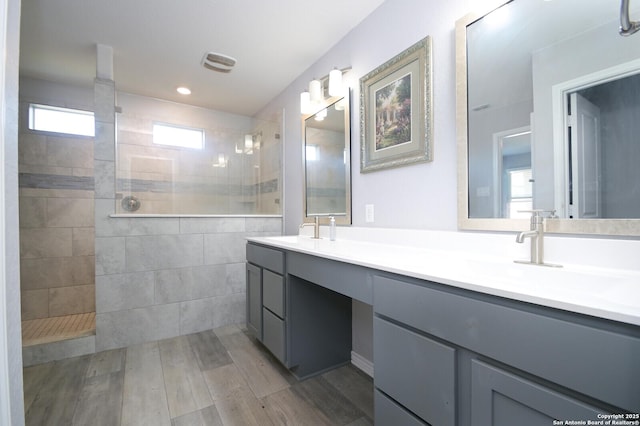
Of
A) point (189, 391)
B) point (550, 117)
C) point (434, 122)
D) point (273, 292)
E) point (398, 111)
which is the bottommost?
point (189, 391)

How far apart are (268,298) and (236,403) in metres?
0.60

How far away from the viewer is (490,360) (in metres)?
0.69

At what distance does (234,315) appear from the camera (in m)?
2.67

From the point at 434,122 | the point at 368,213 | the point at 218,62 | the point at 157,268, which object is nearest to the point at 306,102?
the point at 218,62

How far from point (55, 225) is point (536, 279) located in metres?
3.74

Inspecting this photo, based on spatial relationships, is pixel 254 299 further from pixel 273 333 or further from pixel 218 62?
pixel 218 62

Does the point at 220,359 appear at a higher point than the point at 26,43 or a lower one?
lower

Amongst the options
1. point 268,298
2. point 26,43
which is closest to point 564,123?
point 268,298

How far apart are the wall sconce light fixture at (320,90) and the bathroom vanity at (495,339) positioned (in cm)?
130

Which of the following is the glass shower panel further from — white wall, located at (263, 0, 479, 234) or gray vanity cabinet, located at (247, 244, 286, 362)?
white wall, located at (263, 0, 479, 234)

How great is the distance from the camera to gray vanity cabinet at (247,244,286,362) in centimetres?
175

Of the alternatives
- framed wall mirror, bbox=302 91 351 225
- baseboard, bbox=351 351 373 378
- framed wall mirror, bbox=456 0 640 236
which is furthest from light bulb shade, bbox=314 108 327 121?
baseboard, bbox=351 351 373 378

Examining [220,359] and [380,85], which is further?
[220,359]

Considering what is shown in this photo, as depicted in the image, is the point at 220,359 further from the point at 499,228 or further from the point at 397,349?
the point at 499,228
